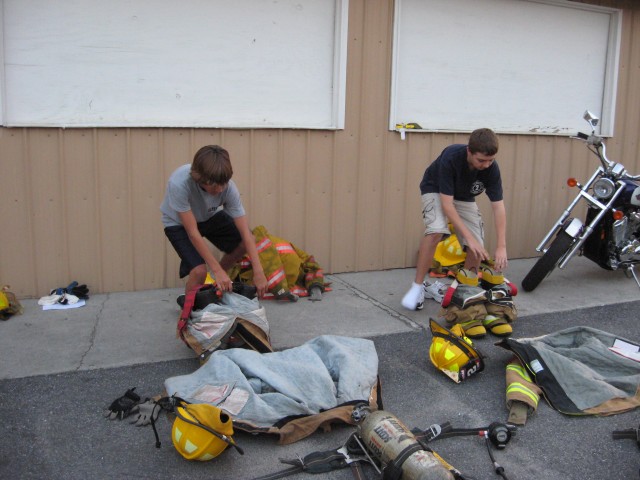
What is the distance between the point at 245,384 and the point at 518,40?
531cm

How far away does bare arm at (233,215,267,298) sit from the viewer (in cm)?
439

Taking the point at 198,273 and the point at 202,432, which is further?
the point at 198,273

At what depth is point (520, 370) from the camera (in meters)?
3.77

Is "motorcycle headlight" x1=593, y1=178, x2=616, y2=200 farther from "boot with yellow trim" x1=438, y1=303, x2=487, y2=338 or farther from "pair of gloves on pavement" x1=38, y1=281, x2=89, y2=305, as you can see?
"pair of gloves on pavement" x1=38, y1=281, x2=89, y2=305

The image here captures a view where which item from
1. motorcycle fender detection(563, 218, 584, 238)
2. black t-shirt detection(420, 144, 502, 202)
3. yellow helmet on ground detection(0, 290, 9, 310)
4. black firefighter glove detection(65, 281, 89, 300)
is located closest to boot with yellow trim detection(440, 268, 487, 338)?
black t-shirt detection(420, 144, 502, 202)

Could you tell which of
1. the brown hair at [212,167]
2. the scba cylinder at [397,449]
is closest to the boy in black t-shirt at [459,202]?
the brown hair at [212,167]

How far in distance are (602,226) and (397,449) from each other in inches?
157

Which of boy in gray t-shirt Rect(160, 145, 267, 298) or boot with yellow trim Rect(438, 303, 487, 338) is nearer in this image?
boy in gray t-shirt Rect(160, 145, 267, 298)

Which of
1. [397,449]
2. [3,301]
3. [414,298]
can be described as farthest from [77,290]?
[397,449]

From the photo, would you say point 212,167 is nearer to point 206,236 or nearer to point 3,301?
point 206,236

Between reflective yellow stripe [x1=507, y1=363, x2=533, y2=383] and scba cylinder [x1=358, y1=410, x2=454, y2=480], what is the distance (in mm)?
1132

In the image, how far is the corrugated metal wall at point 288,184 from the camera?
5305 millimetres

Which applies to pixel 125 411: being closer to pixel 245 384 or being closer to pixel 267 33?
pixel 245 384

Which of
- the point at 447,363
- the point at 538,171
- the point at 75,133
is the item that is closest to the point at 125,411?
the point at 447,363
